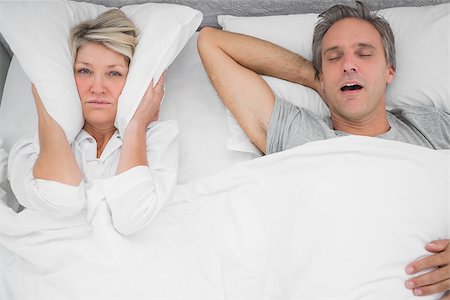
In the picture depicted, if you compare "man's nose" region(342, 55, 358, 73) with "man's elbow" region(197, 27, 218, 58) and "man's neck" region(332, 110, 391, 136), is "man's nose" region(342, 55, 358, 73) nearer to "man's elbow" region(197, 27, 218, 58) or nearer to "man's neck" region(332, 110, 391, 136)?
"man's neck" region(332, 110, 391, 136)

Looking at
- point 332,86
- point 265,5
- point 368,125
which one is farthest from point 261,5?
point 368,125

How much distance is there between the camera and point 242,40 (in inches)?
60.9

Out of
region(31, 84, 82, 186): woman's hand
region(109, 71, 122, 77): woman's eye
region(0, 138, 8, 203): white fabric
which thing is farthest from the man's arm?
region(0, 138, 8, 203): white fabric

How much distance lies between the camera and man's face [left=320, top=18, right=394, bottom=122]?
1.45m

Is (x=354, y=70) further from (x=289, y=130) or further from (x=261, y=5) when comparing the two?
(x=261, y=5)

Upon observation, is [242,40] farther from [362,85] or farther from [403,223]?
[403,223]

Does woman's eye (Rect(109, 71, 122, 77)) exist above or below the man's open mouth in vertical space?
below

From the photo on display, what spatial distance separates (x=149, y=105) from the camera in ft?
4.65

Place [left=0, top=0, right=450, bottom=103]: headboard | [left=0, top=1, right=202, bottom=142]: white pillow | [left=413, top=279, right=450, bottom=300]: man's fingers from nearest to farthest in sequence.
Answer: [left=413, top=279, right=450, bottom=300]: man's fingers < [left=0, top=1, right=202, bottom=142]: white pillow < [left=0, top=0, right=450, bottom=103]: headboard

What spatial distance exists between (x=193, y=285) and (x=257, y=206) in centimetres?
23

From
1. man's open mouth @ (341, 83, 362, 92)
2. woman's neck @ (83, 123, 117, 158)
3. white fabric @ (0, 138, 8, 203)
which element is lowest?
white fabric @ (0, 138, 8, 203)

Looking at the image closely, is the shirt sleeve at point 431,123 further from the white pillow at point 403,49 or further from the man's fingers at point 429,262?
the man's fingers at point 429,262

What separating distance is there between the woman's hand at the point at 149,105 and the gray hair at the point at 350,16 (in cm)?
43

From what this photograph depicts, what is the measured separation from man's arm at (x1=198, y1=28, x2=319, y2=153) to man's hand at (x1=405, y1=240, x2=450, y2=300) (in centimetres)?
A: 47
